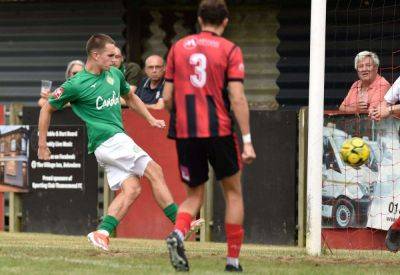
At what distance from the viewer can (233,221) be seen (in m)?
8.80

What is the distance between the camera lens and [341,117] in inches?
516

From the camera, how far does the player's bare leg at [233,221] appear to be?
8750 mm

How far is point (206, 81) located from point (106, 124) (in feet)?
8.19

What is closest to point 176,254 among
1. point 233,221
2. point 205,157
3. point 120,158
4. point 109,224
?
point 233,221

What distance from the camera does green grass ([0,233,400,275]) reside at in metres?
8.83

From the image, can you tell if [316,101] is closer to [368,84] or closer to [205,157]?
[368,84]

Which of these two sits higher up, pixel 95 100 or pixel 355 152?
pixel 95 100

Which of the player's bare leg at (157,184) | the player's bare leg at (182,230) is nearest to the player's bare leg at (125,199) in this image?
the player's bare leg at (157,184)

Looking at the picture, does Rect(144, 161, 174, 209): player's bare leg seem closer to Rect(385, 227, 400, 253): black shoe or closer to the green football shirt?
the green football shirt

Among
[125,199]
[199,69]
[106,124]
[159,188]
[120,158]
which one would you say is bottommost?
[125,199]

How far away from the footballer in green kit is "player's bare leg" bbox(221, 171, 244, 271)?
6.92 feet

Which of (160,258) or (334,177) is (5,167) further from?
(160,258)

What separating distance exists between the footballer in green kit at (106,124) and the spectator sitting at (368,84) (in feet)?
9.76

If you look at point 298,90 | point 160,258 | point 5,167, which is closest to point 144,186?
point 5,167
